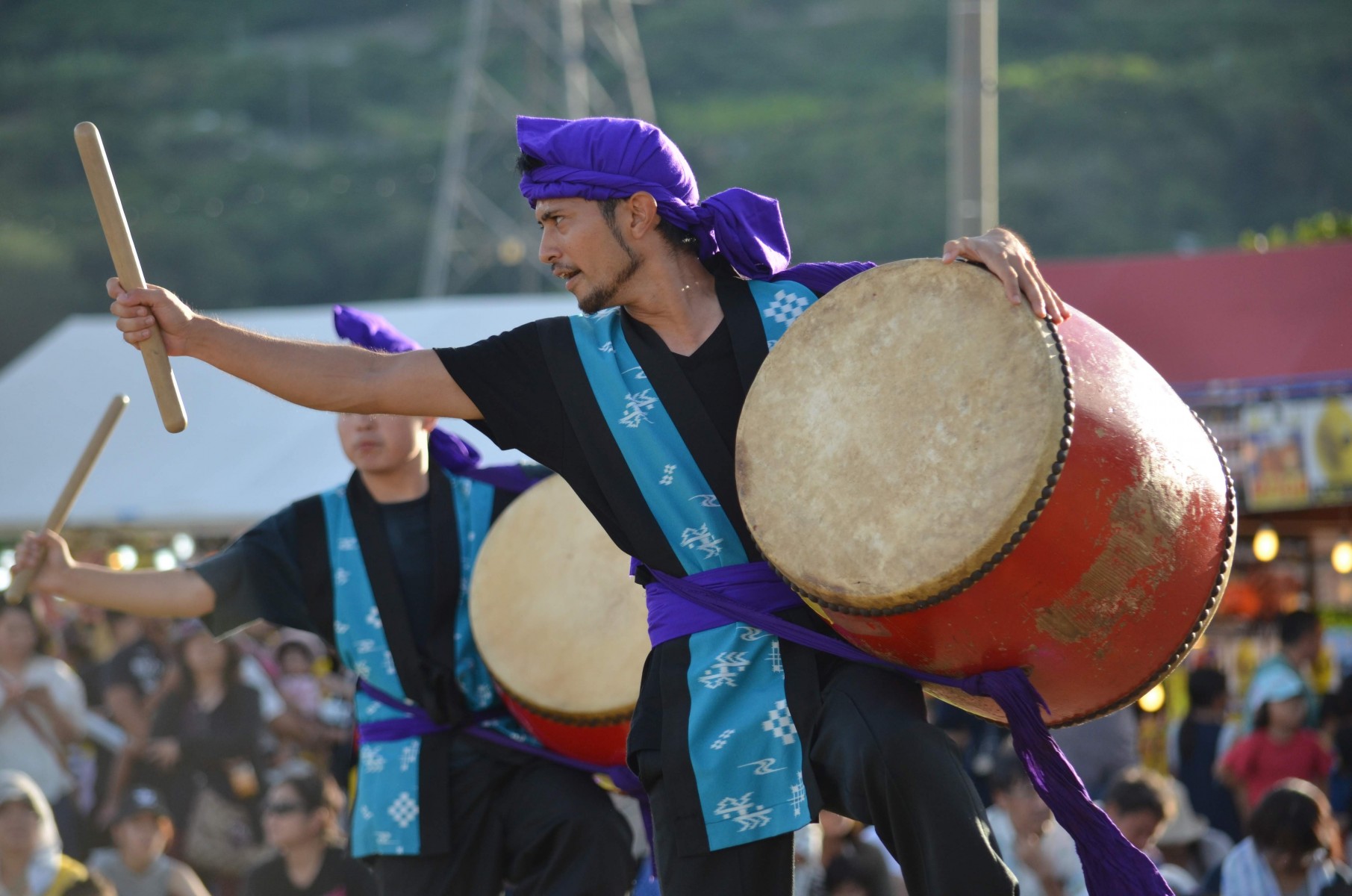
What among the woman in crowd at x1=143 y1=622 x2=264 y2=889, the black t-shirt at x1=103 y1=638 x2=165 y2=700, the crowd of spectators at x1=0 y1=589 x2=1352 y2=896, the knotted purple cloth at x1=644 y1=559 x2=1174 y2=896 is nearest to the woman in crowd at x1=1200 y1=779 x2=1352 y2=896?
the crowd of spectators at x1=0 y1=589 x2=1352 y2=896

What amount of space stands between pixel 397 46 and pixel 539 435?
48496 millimetres

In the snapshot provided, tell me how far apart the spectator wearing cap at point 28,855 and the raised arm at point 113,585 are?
1953 millimetres

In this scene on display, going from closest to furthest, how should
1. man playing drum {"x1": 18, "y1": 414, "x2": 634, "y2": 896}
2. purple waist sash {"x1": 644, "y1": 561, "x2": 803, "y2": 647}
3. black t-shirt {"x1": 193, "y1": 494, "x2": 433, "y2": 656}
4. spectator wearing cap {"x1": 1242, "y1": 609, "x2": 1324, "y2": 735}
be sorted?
purple waist sash {"x1": 644, "y1": 561, "x2": 803, "y2": 647} < man playing drum {"x1": 18, "y1": 414, "x2": 634, "y2": 896} < black t-shirt {"x1": 193, "y1": 494, "x2": 433, "y2": 656} < spectator wearing cap {"x1": 1242, "y1": 609, "x2": 1324, "y2": 735}

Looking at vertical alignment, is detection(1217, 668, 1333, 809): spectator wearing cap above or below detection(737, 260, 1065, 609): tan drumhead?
below

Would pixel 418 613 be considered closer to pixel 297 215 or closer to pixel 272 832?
pixel 272 832

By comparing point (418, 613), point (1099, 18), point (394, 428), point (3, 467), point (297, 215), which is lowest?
point (418, 613)

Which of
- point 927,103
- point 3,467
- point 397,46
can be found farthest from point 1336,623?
point 397,46

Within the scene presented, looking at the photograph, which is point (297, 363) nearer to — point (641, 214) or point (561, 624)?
point (641, 214)

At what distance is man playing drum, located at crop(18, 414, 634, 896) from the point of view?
141 inches

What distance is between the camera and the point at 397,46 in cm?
4903

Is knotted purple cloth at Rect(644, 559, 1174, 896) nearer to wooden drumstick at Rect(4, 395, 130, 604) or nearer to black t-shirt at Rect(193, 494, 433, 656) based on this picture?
black t-shirt at Rect(193, 494, 433, 656)

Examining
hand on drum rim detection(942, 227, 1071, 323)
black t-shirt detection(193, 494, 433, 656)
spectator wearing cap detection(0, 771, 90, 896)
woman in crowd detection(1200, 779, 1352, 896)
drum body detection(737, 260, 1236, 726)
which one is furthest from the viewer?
spectator wearing cap detection(0, 771, 90, 896)

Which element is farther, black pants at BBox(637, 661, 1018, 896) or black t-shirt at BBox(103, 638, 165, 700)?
black t-shirt at BBox(103, 638, 165, 700)

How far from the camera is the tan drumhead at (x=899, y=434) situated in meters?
2.22
